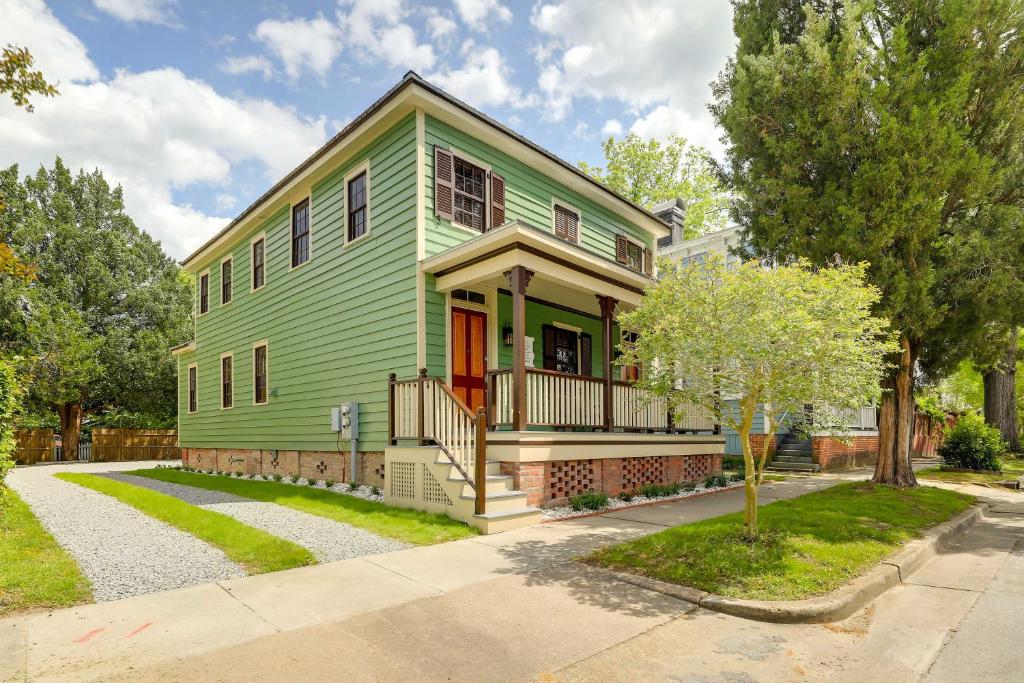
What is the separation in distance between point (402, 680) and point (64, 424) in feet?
93.1

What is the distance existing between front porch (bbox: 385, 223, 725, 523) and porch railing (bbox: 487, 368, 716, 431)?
0.02 metres

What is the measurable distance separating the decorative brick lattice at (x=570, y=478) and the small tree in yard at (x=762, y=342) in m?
3.05

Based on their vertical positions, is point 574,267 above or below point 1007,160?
below

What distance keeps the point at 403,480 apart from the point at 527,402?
7.19ft

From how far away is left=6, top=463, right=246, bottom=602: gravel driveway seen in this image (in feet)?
16.3

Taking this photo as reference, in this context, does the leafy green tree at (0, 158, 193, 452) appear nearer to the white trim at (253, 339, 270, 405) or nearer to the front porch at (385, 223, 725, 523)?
the white trim at (253, 339, 270, 405)

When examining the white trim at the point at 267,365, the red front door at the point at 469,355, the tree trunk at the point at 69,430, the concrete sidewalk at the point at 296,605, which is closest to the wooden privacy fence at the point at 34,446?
the tree trunk at the point at 69,430

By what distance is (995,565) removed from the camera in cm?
604

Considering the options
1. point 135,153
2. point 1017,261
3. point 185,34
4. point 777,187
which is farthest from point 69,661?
point 135,153

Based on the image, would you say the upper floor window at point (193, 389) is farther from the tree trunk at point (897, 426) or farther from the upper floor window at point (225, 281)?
the tree trunk at point (897, 426)

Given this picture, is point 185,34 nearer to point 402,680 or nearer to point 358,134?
point 358,134

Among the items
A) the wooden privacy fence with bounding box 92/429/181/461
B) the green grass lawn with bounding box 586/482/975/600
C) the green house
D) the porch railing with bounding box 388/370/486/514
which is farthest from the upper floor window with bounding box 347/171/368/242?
the wooden privacy fence with bounding box 92/429/181/461

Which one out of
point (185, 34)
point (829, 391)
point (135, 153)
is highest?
point (135, 153)

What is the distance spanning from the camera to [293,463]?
12.6 m
